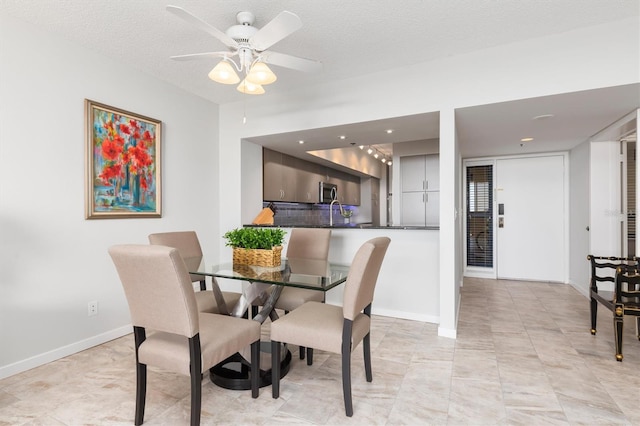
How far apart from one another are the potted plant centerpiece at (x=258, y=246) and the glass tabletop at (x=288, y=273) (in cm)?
5

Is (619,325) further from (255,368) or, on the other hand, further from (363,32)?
(363,32)

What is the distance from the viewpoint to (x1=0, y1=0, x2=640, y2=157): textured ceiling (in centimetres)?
220

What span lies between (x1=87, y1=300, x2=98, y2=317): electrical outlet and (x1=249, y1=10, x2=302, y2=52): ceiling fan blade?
245 centimetres

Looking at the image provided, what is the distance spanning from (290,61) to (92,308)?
256cm

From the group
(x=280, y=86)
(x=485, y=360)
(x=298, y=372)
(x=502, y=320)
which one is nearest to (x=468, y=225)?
(x=502, y=320)

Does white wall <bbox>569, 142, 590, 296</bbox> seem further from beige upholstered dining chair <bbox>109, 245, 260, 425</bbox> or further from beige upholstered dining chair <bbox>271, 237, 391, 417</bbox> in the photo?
beige upholstered dining chair <bbox>109, 245, 260, 425</bbox>

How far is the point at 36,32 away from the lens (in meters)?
2.45

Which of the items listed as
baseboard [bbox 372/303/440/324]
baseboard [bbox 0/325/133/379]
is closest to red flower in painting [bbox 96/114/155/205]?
baseboard [bbox 0/325/133/379]

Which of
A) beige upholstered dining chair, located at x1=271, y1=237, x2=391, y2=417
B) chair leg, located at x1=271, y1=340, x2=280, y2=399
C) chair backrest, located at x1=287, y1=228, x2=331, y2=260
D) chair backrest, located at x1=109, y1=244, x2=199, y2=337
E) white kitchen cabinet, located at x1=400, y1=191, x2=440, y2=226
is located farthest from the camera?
white kitchen cabinet, located at x1=400, y1=191, x2=440, y2=226

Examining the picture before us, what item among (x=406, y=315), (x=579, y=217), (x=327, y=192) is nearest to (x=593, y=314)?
(x=406, y=315)

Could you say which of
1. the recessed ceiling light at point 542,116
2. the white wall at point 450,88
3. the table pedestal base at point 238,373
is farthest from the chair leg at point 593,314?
the table pedestal base at point 238,373

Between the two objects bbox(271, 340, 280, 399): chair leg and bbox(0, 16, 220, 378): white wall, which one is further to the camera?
bbox(0, 16, 220, 378): white wall

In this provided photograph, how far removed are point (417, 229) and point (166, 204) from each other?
2579 millimetres

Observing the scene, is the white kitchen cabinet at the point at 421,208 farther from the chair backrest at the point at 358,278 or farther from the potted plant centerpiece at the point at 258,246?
the chair backrest at the point at 358,278
